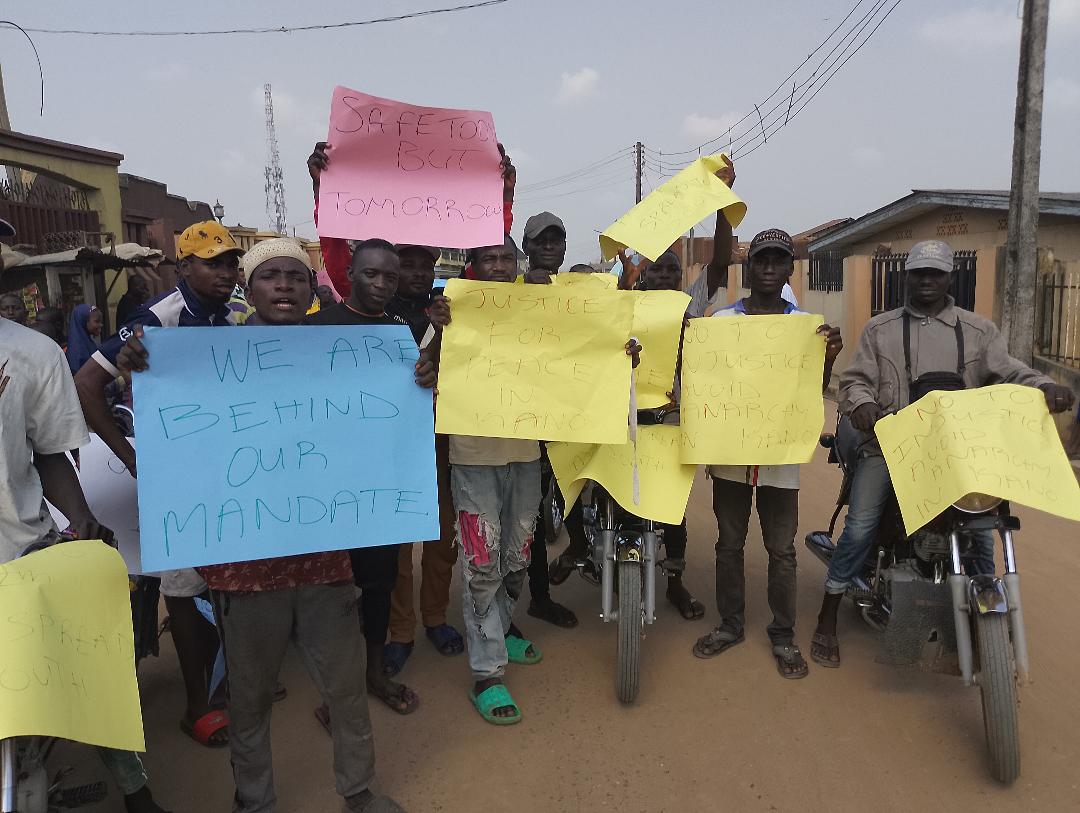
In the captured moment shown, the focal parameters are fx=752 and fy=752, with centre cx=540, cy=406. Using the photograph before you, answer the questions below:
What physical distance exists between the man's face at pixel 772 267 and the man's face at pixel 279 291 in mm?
1979

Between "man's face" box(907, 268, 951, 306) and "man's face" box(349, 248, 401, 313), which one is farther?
"man's face" box(907, 268, 951, 306)

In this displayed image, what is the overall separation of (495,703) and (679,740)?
77 centimetres

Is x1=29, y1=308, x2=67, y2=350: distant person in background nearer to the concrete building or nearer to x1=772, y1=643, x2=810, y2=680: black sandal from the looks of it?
x1=772, y1=643, x2=810, y2=680: black sandal

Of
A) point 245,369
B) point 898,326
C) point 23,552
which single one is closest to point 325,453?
point 245,369

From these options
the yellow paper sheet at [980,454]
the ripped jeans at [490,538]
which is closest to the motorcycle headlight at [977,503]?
the yellow paper sheet at [980,454]

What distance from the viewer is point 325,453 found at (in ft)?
7.46

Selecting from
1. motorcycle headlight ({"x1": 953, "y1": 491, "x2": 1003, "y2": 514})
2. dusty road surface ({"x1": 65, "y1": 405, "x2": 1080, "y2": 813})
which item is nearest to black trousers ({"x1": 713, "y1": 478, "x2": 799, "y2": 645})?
dusty road surface ({"x1": 65, "y1": 405, "x2": 1080, "y2": 813})

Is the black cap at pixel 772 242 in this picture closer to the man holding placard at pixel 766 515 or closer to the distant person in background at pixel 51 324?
the man holding placard at pixel 766 515

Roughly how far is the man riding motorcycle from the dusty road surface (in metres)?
0.65

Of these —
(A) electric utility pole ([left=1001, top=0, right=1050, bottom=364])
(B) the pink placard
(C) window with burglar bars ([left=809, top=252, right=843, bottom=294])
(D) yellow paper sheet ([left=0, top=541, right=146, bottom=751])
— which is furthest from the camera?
(C) window with burglar bars ([left=809, top=252, right=843, bottom=294])

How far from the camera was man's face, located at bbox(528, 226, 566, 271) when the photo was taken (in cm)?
410

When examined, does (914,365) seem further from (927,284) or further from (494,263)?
(494,263)

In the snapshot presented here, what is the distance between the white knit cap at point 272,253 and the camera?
2.61 m

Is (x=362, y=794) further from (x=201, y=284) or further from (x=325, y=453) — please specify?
(x=201, y=284)
